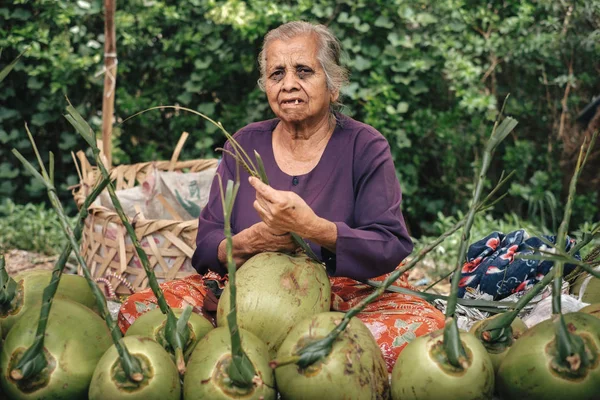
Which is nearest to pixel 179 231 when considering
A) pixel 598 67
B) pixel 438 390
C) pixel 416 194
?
pixel 438 390

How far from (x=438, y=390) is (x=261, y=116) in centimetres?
427

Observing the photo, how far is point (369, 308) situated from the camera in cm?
249

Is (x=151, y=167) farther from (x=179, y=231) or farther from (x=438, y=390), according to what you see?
(x=438, y=390)

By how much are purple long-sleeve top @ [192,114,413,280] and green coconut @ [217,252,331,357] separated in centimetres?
32

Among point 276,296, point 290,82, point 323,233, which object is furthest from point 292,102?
point 276,296

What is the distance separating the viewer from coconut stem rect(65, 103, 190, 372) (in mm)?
1653

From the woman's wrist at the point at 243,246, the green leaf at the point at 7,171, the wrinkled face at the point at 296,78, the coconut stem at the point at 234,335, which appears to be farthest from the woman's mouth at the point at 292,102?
the green leaf at the point at 7,171

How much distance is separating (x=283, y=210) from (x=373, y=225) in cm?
48

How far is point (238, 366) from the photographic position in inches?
60.2

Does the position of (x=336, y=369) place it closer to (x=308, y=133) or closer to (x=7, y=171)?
(x=308, y=133)

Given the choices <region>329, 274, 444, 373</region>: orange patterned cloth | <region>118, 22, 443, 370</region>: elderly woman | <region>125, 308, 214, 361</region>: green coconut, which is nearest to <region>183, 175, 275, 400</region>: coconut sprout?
<region>125, 308, 214, 361</region>: green coconut

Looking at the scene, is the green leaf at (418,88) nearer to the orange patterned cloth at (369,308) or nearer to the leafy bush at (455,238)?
the leafy bush at (455,238)

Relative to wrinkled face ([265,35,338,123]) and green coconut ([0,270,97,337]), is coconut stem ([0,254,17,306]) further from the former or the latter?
wrinkled face ([265,35,338,123])

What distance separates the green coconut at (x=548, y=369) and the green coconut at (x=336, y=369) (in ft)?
0.97
